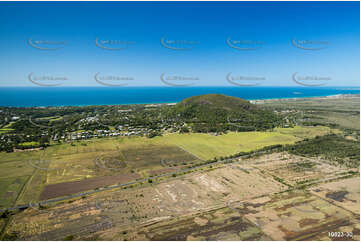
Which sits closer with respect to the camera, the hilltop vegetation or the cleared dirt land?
the cleared dirt land

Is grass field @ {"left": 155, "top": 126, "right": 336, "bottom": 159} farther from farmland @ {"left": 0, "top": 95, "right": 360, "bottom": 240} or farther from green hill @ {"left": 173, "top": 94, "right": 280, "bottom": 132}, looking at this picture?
green hill @ {"left": 173, "top": 94, "right": 280, "bottom": 132}

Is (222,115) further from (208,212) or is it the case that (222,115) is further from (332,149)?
(208,212)

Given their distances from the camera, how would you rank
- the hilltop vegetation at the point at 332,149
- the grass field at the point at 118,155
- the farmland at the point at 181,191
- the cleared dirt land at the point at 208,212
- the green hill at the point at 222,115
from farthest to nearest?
1. the green hill at the point at 222,115
2. the hilltop vegetation at the point at 332,149
3. the grass field at the point at 118,155
4. the farmland at the point at 181,191
5. the cleared dirt land at the point at 208,212

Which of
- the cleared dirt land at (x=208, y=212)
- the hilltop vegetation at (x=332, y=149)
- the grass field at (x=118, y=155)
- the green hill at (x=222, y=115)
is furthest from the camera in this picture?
the green hill at (x=222, y=115)

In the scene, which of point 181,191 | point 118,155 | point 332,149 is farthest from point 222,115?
point 181,191

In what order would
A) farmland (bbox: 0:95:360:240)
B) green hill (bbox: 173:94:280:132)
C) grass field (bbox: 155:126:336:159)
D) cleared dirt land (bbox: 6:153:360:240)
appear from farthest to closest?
green hill (bbox: 173:94:280:132), grass field (bbox: 155:126:336:159), farmland (bbox: 0:95:360:240), cleared dirt land (bbox: 6:153:360:240)

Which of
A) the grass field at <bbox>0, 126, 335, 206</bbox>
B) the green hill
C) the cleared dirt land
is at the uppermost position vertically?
the green hill

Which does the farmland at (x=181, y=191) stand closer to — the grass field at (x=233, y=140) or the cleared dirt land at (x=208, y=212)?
the cleared dirt land at (x=208, y=212)

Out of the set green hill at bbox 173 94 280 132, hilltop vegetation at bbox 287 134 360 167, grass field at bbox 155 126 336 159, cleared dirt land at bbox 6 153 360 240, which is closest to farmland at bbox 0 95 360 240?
cleared dirt land at bbox 6 153 360 240

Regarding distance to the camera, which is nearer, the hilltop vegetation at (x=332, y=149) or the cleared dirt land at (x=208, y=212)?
the cleared dirt land at (x=208, y=212)

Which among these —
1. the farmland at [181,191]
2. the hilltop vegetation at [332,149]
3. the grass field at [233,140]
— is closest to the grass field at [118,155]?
the grass field at [233,140]

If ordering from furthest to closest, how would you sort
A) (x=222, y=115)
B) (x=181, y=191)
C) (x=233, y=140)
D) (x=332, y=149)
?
(x=222, y=115), (x=233, y=140), (x=332, y=149), (x=181, y=191)
